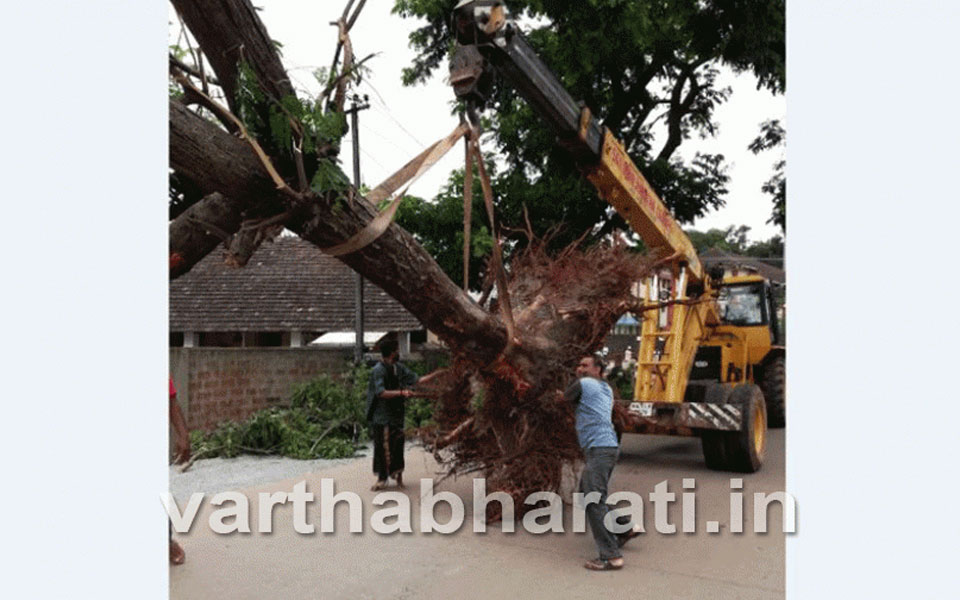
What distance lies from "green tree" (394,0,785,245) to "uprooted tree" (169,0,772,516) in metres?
4.31

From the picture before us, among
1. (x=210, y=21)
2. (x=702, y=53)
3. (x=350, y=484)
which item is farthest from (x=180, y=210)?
(x=702, y=53)

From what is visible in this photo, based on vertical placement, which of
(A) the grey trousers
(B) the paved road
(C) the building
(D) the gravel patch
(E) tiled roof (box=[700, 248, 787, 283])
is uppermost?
(E) tiled roof (box=[700, 248, 787, 283])

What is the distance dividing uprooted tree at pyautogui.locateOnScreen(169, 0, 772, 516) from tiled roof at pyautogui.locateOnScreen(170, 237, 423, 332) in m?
6.76

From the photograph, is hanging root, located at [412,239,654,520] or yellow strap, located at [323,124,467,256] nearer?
yellow strap, located at [323,124,467,256]

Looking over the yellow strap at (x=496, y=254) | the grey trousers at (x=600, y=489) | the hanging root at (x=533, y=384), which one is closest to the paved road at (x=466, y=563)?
the grey trousers at (x=600, y=489)

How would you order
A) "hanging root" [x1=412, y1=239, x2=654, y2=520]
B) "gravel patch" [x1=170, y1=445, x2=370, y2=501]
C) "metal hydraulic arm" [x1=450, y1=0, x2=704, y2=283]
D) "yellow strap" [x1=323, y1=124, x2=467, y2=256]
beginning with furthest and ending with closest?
"gravel patch" [x1=170, y1=445, x2=370, y2=501], "hanging root" [x1=412, y1=239, x2=654, y2=520], "metal hydraulic arm" [x1=450, y1=0, x2=704, y2=283], "yellow strap" [x1=323, y1=124, x2=467, y2=256]

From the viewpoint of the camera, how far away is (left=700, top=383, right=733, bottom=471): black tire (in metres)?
7.62

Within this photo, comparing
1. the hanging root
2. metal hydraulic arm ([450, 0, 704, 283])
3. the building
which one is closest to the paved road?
the hanging root

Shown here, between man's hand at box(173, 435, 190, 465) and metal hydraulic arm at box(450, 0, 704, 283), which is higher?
metal hydraulic arm at box(450, 0, 704, 283)

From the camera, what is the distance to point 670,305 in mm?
7211

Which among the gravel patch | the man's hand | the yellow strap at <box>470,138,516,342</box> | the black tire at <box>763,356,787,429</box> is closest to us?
the yellow strap at <box>470,138,516,342</box>

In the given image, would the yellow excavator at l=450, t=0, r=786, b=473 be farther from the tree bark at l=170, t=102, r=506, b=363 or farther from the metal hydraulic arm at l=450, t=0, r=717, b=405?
the tree bark at l=170, t=102, r=506, b=363

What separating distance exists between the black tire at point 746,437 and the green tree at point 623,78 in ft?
10.5

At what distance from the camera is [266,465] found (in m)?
8.43
